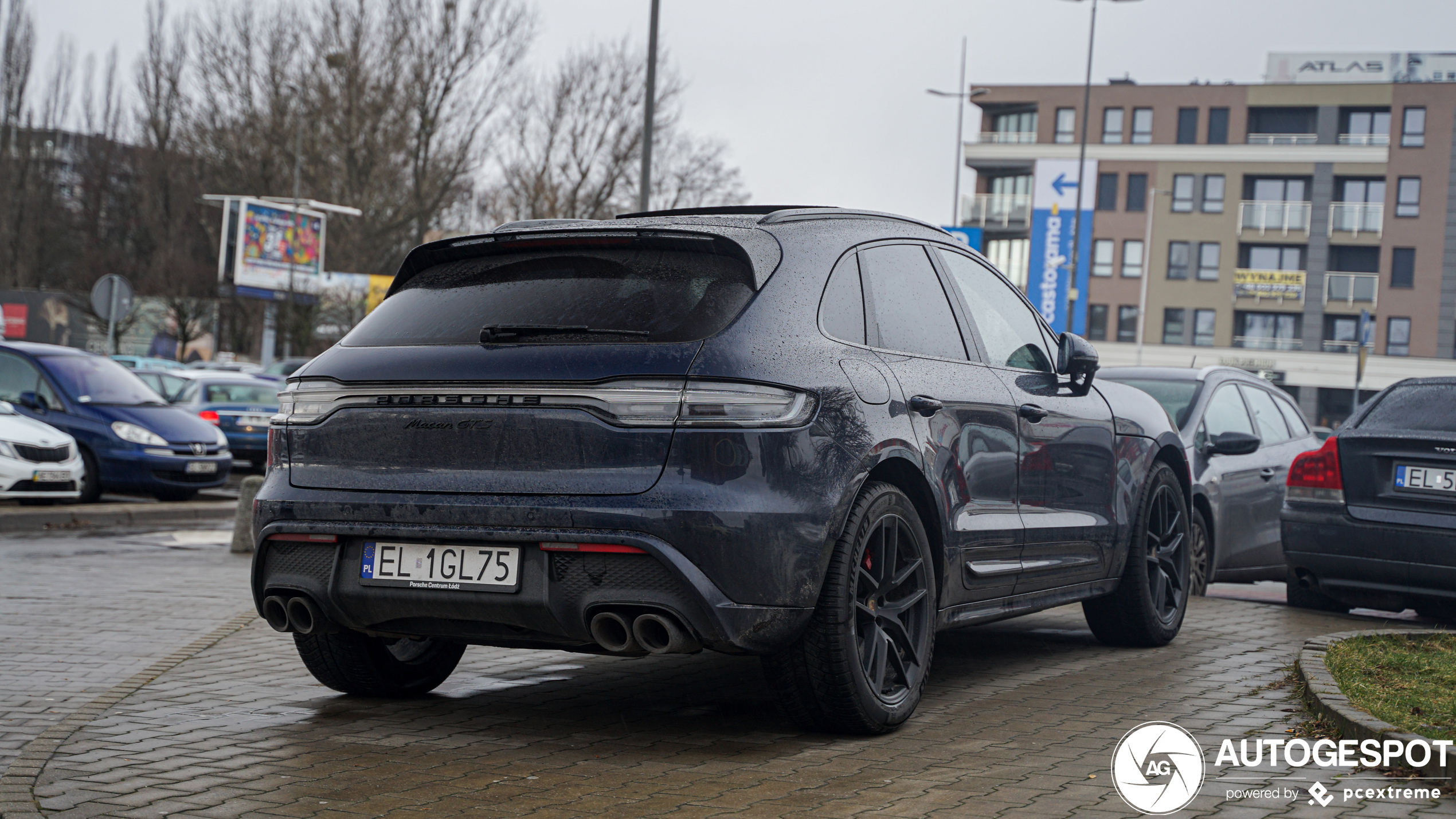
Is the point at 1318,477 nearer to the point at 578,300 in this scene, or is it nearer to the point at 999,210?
the point at 578,300

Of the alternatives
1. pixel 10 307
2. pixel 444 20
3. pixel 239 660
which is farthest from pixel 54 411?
pixel 10 307

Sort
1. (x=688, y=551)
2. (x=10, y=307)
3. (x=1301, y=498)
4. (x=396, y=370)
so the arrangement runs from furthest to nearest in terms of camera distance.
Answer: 1. (x=10, y=307)
2. (x=1301, y=498)
3. (x=396, y=370)
4. (x=688, y=551)

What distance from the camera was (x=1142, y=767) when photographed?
4.71m

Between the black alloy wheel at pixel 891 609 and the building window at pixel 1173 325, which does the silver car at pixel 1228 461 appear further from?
the building window at pixel 1173 325

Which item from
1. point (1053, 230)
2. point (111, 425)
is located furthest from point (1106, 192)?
point (111, 425)

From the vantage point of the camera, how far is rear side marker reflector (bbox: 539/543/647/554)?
4.48 meters

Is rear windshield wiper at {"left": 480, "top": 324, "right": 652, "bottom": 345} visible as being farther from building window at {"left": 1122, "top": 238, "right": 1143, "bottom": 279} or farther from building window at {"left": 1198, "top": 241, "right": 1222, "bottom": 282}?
building window at {"left": 1198, "top": 241, "right": 1222, "bottom": 282}

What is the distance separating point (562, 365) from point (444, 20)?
43.1 meters

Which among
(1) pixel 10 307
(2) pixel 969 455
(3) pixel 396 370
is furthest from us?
(1) pixel 10 307

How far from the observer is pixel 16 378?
Result: 16062mm

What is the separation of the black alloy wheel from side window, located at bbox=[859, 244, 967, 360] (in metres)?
0.71

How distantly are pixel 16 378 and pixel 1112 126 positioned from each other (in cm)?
6412

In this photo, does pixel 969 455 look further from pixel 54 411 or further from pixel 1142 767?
pixel 54 411

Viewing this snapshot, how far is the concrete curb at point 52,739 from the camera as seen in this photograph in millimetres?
4180
